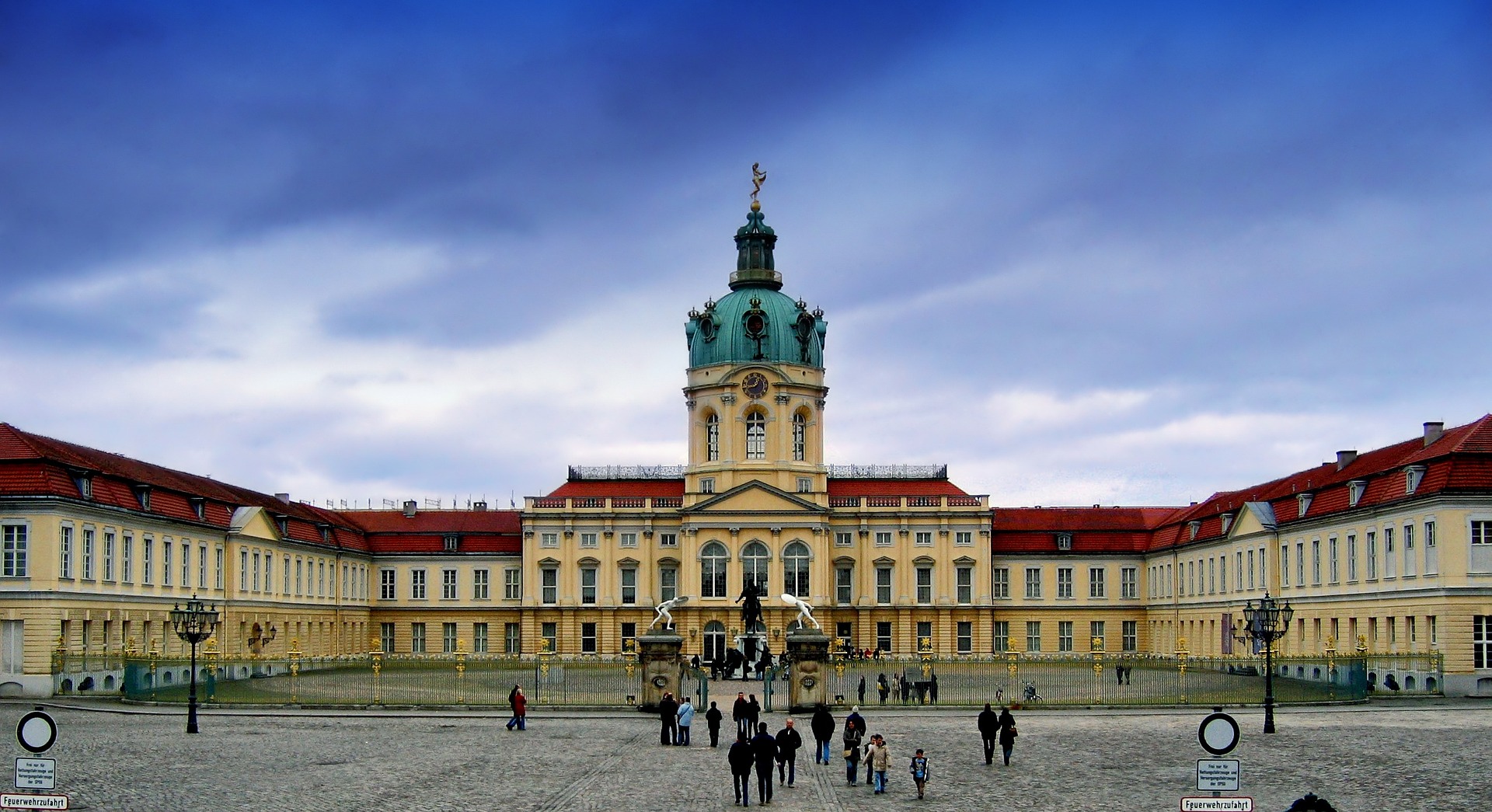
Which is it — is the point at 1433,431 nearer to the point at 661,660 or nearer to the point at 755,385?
the point at 661,660

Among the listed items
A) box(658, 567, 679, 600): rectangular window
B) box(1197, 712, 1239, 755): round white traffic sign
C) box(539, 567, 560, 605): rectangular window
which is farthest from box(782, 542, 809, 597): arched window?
box(1197, 712, 1239, 755): round white traffic sign

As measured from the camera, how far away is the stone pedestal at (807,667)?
54.0 metres

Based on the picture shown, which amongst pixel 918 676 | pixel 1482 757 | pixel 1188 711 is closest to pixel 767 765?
pixel 1482 757

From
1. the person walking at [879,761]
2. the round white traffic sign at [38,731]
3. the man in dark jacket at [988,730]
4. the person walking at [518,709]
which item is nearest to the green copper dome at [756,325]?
the person walking at [518,709]

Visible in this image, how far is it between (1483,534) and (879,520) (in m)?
48.8

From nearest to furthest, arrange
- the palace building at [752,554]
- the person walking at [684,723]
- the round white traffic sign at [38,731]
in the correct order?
the round white traffic sign at [38,731] → the person walking at [684,723] → the palace building at [752,554]

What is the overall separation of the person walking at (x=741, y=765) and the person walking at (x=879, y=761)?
2.68 metres

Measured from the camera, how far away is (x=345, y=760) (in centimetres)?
3844

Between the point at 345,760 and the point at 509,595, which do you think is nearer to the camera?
the point at 345,760

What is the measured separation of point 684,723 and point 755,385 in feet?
225

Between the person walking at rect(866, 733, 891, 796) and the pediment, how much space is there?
74.1m

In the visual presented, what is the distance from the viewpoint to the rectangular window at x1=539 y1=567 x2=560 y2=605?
362 ft

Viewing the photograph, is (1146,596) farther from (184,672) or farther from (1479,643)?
(184,672)

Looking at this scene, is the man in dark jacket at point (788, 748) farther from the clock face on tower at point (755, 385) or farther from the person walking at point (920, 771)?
the clock face on tower at point (755, 385)
